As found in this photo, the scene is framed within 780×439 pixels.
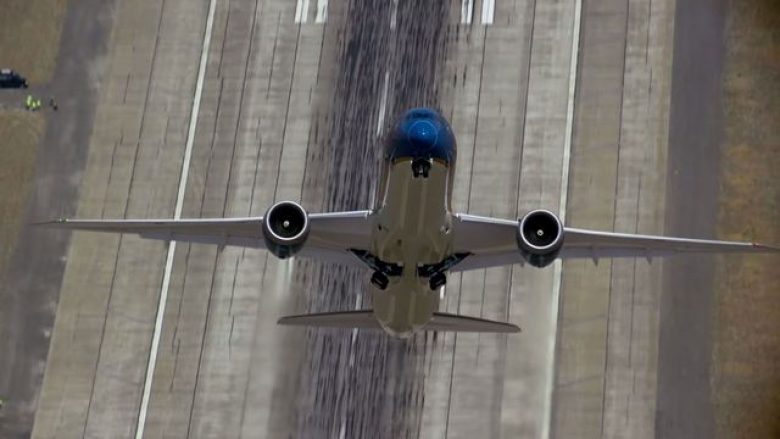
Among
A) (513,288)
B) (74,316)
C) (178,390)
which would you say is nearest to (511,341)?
(513,288)

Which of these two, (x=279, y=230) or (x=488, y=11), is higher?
(x=488, y=11)

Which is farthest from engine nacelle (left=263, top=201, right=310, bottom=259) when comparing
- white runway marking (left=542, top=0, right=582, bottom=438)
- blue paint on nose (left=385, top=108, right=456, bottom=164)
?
white runway marking (left=542, top=0, right=582, bottom=438)

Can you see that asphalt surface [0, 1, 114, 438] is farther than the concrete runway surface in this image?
Yes

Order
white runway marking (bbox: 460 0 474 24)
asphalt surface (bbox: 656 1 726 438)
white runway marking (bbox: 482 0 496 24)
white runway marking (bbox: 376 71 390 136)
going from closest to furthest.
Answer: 1. asphalt surface (bbox: 656 1 726 438)
2. white runway marking (bbox: 376 71 390 136)
3. white runway marking (bbox: 482 0 496 24)
4. white runway marking (bbox: 460 0 474 24)

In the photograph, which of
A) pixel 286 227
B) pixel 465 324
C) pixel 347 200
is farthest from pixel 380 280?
pixel 347 200

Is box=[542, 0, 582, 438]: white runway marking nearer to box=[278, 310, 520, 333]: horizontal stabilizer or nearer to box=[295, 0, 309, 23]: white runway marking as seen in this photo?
box=[278, 310, 520, 333]: horizontal stabilizer

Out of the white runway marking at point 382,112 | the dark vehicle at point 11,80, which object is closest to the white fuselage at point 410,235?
the white runway marking at point 382,112

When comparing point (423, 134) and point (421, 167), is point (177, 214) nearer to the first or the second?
point (421, 167)
